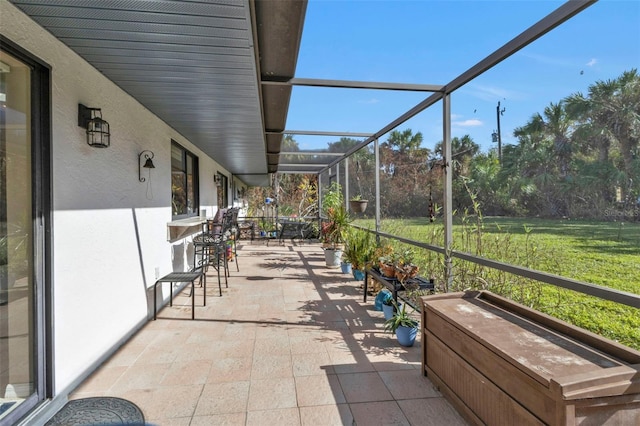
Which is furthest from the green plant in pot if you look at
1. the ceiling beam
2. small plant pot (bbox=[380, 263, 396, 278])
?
the ceiling beam

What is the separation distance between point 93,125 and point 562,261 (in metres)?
3.30

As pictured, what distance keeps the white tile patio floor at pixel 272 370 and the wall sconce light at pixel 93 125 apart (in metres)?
1.67

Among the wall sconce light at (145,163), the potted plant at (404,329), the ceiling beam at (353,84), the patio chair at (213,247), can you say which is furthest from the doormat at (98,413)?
the patio chair at (213,247)

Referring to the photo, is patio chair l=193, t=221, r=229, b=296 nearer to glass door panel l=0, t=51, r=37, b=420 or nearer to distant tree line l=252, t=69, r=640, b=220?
glass door panel l=0, t=51, r=37, b=420

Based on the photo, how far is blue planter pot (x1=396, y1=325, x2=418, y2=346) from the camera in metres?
2.81

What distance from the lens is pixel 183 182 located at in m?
5.19

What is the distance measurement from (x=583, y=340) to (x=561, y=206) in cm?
87

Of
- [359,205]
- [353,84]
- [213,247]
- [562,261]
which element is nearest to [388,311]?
[562,261]

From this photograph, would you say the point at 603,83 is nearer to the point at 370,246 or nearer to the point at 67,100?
the point at 67,100

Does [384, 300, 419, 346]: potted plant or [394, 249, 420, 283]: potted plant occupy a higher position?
[394, 249, 420, 283]: potted plant

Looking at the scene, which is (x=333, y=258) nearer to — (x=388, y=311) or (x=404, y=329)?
(x=388, y=311)

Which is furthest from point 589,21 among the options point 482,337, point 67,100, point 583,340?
point 67,100

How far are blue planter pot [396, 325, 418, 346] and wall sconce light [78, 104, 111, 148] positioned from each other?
275 centimetres

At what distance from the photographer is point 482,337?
5.39 feet
